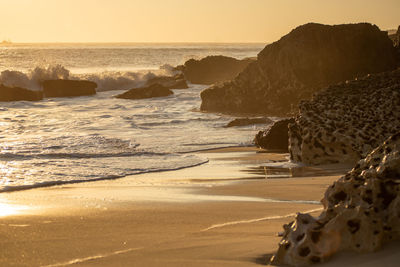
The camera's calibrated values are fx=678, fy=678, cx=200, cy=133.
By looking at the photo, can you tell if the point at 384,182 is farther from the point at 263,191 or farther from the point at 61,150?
the point at 61,150

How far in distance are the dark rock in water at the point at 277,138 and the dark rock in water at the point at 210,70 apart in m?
20.3

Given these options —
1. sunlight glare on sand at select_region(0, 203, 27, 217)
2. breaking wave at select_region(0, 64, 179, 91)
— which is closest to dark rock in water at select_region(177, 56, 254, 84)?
breaking wave at select_region(0, 64, 179, 91)

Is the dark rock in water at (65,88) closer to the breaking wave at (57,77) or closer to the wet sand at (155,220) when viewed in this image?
the breaking wave at (57,77)

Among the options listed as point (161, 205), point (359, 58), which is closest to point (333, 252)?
point (161, 205)

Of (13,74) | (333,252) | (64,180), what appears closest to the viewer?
(333,252)

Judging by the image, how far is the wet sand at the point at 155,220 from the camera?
3.38 metres

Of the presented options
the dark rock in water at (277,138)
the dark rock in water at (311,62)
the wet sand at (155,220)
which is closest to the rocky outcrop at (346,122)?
the wet sand at (155,220)

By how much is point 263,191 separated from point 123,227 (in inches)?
78.9

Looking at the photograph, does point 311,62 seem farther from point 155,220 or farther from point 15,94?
point 155,220

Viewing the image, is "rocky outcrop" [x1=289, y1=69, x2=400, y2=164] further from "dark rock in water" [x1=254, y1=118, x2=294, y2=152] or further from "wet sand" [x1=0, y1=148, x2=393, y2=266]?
"dark rock in water" [x1=254, y1=118, x2=294, y2=152]

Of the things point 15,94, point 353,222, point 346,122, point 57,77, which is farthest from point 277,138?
point 57,77

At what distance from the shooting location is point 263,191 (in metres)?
5.89

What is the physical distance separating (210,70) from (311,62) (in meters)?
16.4

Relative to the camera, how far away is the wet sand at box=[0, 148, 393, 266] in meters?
3.38
